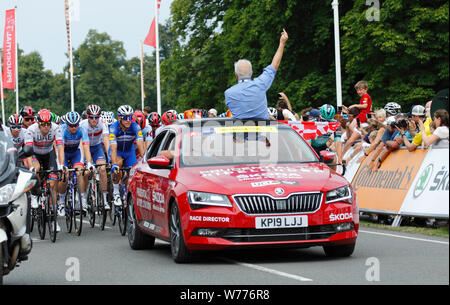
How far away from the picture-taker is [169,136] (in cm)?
1226

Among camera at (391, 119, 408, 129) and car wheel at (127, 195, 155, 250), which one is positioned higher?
camera at (391, 119, 408, 129)

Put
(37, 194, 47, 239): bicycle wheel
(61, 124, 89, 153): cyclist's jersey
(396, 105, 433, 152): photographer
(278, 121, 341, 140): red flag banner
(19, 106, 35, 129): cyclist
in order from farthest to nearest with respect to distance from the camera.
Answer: (278, 121, 341, 140): red flag banner
(19, 106, 35, 129): cyclist
(61, 124, 89, 153): cyclist's jersey
(37, 194, 47, 239): bicycle wheel
(396, 105, 433, 152): photographer

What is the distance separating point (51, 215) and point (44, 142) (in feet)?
6.19

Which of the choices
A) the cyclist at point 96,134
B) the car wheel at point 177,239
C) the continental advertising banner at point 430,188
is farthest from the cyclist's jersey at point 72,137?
the car wheel at point 177,239

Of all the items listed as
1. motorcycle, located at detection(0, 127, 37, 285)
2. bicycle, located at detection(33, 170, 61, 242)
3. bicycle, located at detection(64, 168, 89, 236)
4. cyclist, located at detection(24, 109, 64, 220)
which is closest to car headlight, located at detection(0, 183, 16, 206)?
motorcycle, located at detection(0, 127, 37, 285)

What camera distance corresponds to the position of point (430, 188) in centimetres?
1442

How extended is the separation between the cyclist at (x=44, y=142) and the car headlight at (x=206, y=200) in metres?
6.47

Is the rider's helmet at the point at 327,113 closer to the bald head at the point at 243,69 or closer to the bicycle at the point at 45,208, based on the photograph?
the bicycle at the point at 45,208

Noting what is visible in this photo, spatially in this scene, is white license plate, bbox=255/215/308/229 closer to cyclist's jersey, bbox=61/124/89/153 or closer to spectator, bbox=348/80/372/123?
cyclist's jersey, bbox=61/124/89/153

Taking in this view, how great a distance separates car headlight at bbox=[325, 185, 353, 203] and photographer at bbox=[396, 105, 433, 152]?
16.2ft

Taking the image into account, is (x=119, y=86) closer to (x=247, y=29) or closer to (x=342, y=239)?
(x=247, y=29)

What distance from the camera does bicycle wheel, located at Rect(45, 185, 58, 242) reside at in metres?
15.1

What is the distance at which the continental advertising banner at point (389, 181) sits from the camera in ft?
50.5
